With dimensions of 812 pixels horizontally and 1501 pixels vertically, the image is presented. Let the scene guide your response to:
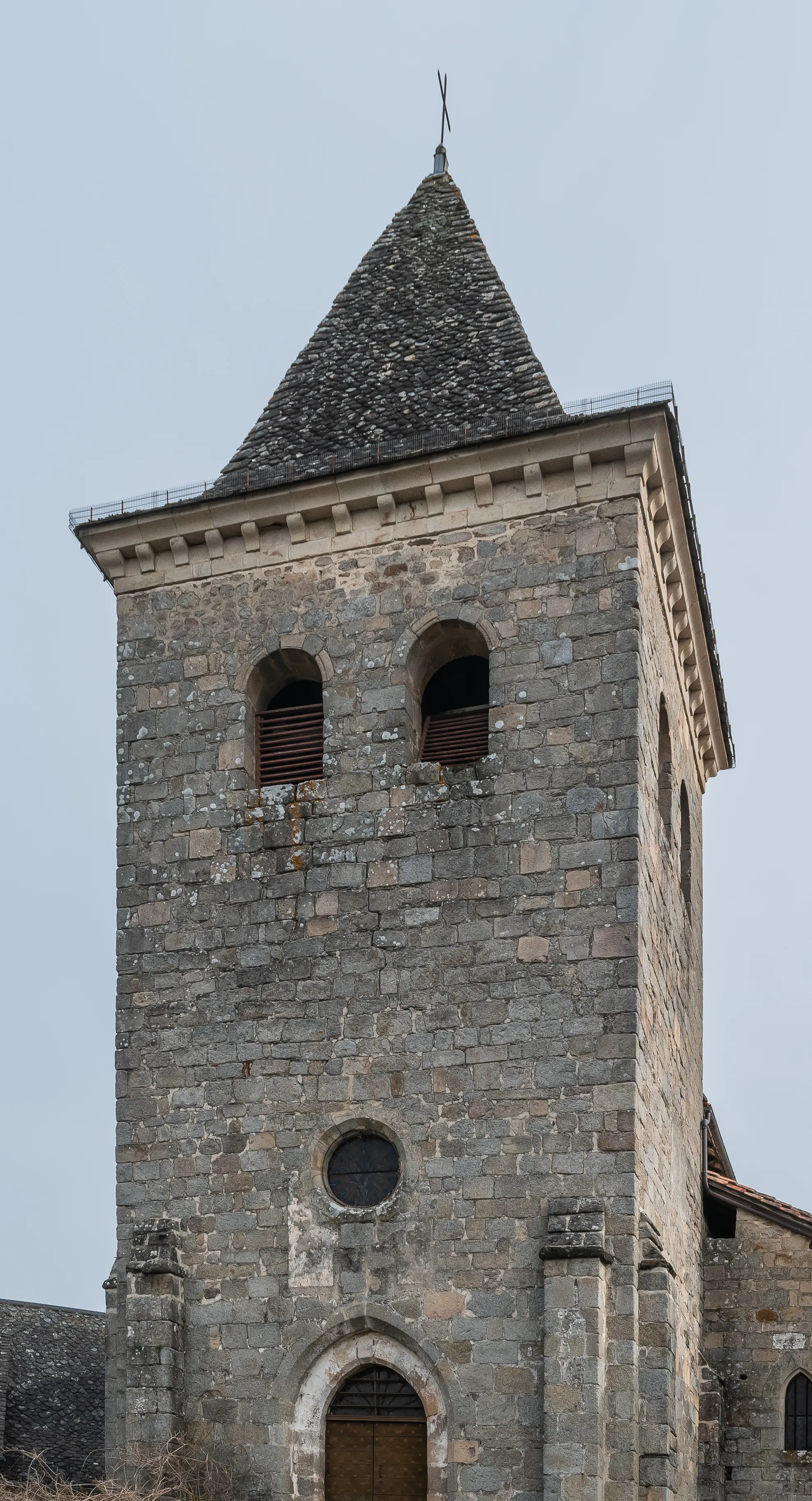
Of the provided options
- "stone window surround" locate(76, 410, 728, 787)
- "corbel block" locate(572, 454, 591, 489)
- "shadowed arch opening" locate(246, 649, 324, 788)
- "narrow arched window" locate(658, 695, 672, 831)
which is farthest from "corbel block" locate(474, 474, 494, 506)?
"narrow arched window" locate(658, 695, 672, 831)

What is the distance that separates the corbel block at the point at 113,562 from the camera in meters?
15.3

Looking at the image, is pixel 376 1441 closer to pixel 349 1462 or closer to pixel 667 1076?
pixel 349 1462

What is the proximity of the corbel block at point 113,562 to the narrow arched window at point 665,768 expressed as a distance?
456 centimetres

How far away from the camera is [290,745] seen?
14453mm

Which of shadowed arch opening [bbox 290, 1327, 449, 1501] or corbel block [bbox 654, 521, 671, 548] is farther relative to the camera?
corbel block [bbox 654, 521, 671, 548]

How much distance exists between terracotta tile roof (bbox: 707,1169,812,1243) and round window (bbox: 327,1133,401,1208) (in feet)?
15.4

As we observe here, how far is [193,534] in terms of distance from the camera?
15.0 m

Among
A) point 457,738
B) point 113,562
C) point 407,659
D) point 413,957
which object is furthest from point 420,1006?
point 113,562

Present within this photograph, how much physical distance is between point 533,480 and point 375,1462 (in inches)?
281

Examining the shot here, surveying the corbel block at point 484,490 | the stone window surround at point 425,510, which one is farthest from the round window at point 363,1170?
the corbel block at point 484,490

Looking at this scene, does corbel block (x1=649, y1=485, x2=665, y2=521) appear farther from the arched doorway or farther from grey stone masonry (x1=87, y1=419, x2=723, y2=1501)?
the arched doorway

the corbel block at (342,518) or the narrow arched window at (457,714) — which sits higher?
the corbel block at (342,518)

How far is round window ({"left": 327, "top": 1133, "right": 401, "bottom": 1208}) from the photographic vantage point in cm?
1303

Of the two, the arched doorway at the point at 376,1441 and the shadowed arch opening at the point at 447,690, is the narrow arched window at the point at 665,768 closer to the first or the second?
the shadowed arch opening at the point at 447,690
